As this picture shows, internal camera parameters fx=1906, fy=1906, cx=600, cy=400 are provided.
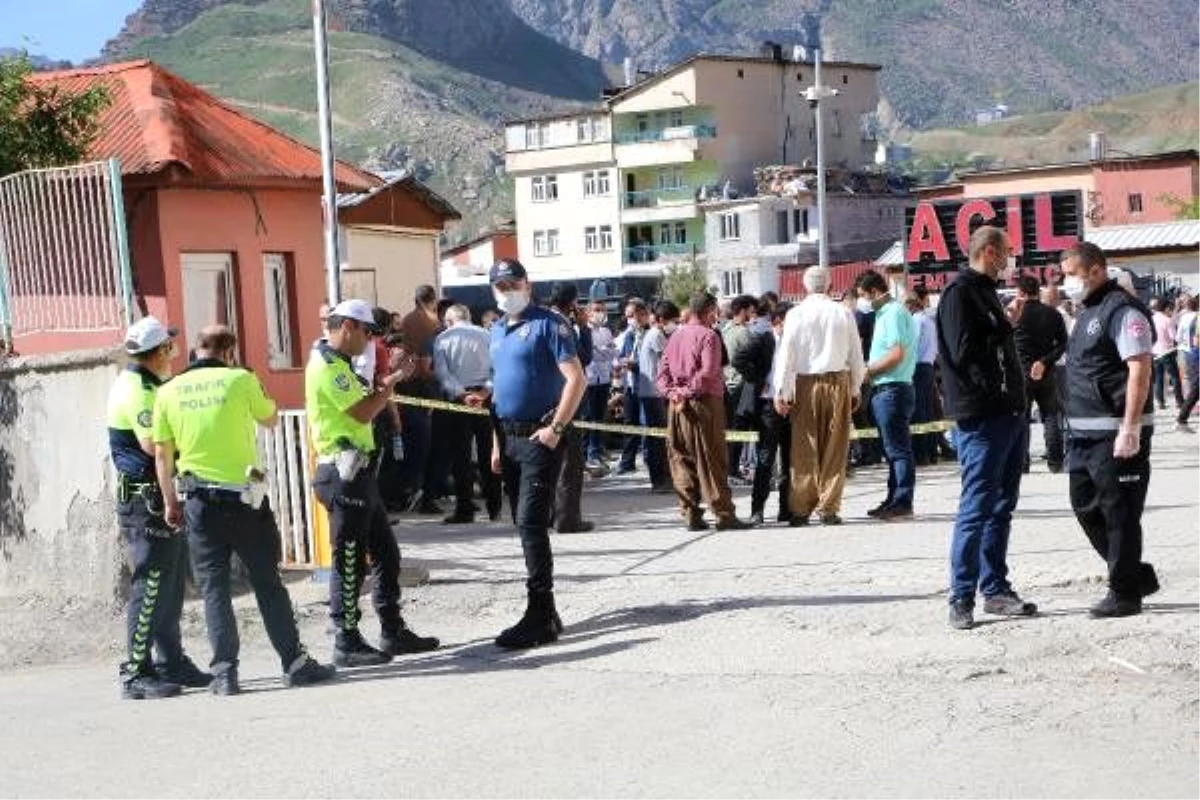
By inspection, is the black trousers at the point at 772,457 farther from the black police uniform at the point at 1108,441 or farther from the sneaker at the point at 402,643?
the black police uniform at the point at 1108,441

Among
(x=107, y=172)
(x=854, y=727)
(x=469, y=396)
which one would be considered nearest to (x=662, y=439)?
(x=469, y=396)

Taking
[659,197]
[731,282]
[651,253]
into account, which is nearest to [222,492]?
[731,282]

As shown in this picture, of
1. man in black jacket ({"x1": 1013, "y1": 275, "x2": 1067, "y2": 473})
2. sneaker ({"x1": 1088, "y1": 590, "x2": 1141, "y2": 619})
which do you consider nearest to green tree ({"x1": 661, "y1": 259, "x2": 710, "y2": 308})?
man in black jacket ({"x1": 1013, "y1": 275, "x2": 1067, "y2": 473})

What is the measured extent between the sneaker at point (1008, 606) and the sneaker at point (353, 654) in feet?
10.4

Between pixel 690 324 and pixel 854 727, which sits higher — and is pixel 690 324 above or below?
above

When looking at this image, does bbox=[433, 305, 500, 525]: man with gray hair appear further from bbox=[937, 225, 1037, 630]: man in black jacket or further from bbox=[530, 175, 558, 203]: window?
bbox=[530, 175, 558, 203]: window

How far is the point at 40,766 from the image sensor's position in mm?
8000

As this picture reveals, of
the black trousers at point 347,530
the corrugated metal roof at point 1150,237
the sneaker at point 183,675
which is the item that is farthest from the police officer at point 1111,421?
the corrugated metal roof at point 1150,237

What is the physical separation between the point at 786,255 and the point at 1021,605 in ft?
281

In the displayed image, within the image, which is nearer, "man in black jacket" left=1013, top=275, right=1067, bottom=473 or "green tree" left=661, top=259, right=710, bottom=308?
"man in black jacket" left=1013, top=275, right=1067, bottom=473

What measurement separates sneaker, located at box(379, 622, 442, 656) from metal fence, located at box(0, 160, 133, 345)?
12.0ft

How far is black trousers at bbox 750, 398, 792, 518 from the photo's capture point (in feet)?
48.3

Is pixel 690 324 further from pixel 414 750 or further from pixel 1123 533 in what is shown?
pixel 414 750

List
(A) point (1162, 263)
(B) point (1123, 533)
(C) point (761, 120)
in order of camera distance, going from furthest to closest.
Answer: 1. (C) point (761, 120)
2. (A) point (1162, 263)
3. (B) point (1123, 533)
